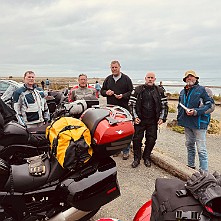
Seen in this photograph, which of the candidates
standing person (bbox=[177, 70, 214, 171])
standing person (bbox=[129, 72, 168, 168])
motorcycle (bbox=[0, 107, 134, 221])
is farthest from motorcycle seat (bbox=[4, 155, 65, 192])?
standing person (bbox=[177, 70, 214, 171])

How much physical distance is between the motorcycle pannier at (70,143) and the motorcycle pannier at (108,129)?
0.09 m

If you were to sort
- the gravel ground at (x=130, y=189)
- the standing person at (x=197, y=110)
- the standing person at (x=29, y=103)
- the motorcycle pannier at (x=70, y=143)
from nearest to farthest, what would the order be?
1. the motorcycle pannier at (x=70, y=143)
2. the gravel ground at (x=130, y=189)
3. the standing person at (x=197, y=110)
4. the standing person at (x=29, y=103)

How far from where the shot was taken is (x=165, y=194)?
1.70 metres

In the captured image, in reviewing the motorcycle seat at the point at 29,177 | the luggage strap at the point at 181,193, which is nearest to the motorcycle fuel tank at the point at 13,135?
the motorcycle seat at the point at 29,177

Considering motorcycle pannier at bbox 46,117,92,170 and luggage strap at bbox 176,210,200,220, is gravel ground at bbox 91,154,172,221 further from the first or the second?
luggage strap at bbox 176,210,200,220

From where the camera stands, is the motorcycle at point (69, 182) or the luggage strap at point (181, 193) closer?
the luggage strap at point (181, 193)

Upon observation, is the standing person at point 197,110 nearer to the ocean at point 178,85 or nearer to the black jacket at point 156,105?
the black jacket at point 156,105

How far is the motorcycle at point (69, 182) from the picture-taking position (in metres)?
2.40

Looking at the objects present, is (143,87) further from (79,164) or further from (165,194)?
(165,194)

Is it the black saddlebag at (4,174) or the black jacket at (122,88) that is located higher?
the black jacket at (122,88)

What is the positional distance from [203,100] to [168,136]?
396 cm

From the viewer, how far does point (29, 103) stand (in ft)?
14.9

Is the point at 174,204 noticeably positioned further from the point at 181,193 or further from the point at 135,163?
the point at 135,163

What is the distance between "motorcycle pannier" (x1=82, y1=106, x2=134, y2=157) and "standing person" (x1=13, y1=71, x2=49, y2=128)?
6.80ft
